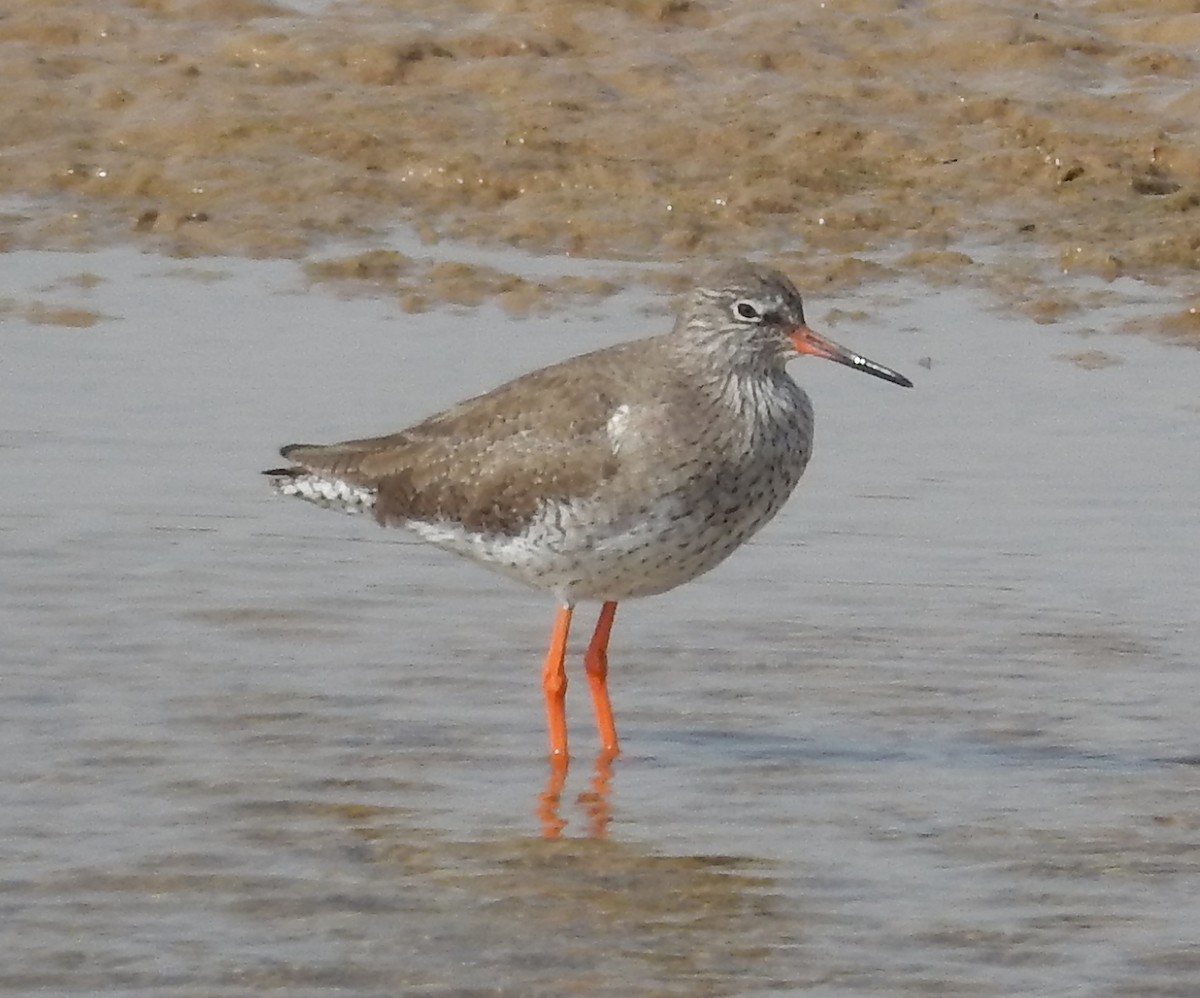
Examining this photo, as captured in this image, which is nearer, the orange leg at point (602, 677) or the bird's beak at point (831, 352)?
the orange leg at point (602, 677)

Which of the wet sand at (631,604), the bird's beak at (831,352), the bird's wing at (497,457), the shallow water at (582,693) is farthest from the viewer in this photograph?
the bird's beak at (831,352)

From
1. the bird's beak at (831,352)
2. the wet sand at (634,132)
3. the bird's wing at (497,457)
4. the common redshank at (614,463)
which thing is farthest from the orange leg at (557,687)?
the wet sand at (634,132)

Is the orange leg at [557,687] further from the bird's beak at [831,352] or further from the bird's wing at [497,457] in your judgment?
the bird's beak at [831,352]

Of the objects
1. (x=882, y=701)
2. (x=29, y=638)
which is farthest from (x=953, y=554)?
(x=29, y=638)

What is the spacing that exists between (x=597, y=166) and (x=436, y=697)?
5.12m

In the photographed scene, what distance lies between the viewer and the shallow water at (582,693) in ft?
21.8

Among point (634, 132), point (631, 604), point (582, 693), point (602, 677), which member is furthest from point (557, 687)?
point (634, 132)

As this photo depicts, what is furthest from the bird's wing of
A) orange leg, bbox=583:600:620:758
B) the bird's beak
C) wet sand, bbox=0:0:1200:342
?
wet sand, bbox=0:0:1200:342

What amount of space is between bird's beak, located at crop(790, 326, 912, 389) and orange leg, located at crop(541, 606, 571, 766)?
1081 millimetres

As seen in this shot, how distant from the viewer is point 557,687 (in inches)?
328

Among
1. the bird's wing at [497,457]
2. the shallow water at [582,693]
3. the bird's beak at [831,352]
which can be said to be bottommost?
the shallow water at [582,693]

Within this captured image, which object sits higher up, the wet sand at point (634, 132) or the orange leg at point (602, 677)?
the wet sand at point (634, 132)

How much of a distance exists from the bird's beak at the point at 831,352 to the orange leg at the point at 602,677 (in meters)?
0.99

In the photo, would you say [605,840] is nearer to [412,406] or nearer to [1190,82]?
[412,406]
